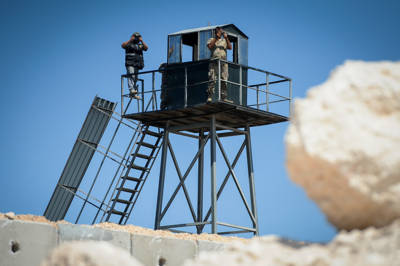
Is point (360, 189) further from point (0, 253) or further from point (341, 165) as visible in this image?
point (0, 253)

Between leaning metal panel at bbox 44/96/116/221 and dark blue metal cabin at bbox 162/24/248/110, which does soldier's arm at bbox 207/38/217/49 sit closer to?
dark blue metal cabin at bbox 162/24/248/110

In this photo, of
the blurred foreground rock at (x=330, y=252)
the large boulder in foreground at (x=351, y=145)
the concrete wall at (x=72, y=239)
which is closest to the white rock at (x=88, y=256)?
the blurred foreground rock at (x=330, y=252)

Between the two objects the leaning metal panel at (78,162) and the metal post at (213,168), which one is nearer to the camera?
the metal post at (213,168)

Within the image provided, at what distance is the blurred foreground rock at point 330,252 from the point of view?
205 inches

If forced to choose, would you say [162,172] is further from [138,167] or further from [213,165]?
[213,165]

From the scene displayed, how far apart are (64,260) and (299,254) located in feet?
5.97

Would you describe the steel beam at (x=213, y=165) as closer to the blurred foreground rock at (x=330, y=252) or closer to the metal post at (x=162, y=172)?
the metal post at (x=162, y=172)

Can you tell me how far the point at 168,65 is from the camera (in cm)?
2542

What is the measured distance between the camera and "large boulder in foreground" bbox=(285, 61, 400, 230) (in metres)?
5.65

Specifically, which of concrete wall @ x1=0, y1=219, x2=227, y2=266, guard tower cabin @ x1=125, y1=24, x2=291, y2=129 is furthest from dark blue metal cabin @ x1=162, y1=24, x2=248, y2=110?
concrete wall @ x1=0, y1=219, x2=227, y2=266

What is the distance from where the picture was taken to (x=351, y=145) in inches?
222

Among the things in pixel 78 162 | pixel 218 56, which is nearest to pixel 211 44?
pixel 218 56

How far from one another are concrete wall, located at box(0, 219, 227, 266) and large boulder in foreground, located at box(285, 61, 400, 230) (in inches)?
281

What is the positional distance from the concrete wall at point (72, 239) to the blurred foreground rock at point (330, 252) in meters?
6.80
